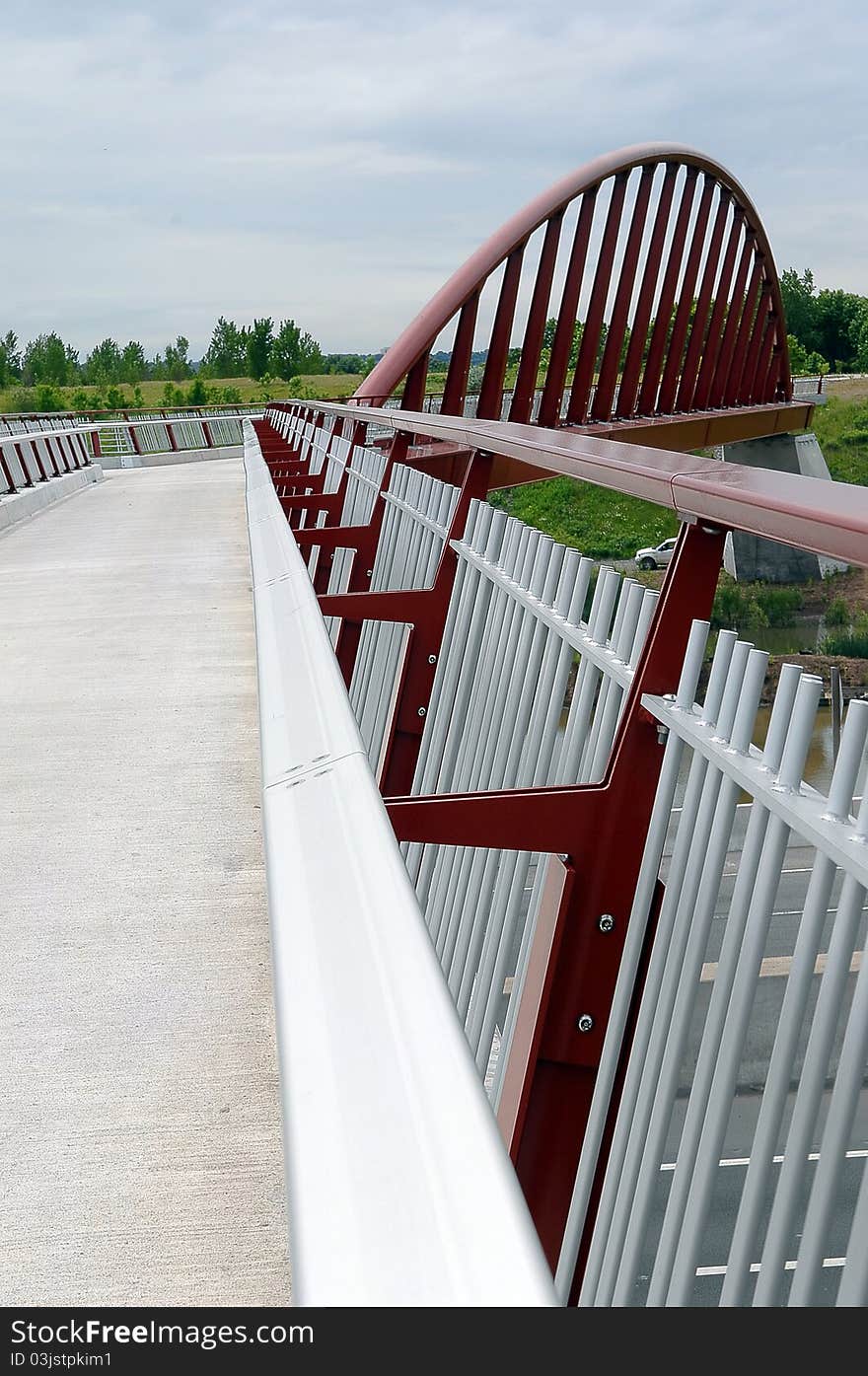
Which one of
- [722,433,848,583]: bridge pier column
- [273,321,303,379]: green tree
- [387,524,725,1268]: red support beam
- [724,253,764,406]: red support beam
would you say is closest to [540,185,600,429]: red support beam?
[722,433,848,583]: bridge pier column

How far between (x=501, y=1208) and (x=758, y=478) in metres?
1.32

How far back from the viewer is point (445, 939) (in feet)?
11.5

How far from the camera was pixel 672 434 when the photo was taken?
28984 mm

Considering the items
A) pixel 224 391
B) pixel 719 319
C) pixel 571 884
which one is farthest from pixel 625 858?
pixel 224 391

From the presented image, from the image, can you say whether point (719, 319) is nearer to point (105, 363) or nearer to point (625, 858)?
point (625, 858)

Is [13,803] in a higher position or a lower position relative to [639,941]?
lower

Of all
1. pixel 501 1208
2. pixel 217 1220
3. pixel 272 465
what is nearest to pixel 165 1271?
pixel 217 1220

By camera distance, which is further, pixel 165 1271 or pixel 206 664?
pixel 206 664

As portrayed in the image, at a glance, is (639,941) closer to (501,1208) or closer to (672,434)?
(501,1208)

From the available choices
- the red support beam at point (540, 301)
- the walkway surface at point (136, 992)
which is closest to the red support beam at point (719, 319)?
the red support beam at point (540, 301)

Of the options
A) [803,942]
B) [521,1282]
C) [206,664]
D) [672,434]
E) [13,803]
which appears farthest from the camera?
[672,434]

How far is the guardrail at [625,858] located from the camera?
1605 millimetres

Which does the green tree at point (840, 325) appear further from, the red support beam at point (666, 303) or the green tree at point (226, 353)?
the red support beam at point (666, 303)

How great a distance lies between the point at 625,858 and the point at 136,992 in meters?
1.36
